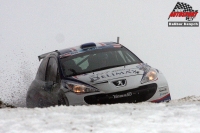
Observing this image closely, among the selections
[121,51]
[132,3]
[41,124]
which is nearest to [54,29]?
[132,3]

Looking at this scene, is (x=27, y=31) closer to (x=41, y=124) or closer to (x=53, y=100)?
(x=53, y=100)

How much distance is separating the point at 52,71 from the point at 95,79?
1.38 m

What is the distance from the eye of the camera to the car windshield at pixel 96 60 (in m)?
8.52

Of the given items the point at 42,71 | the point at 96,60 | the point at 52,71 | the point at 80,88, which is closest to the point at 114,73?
the point at 80,88

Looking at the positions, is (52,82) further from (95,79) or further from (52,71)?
(95,79)

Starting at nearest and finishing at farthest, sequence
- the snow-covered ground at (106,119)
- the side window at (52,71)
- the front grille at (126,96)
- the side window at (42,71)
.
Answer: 1. the snow-covered ground at (106,119)
2. the front grille at (126,96)
3. the side window at (52,71)
4. the side window at (42,71)

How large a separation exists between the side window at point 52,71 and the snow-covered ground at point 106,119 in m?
2.52

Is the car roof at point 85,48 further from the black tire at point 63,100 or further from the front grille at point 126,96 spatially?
the front grille at point 126,96

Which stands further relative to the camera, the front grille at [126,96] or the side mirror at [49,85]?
the side mirror at [49,85]

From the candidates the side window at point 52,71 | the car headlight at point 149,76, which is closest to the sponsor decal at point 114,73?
the car headlight at point 149,76

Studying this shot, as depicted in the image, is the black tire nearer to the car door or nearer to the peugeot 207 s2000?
the peugeot 207 s2000

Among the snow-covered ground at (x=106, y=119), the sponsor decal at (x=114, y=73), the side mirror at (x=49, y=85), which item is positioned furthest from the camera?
the side mirror at (x=49, y=85)

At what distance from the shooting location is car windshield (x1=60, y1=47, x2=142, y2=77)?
8523 millimetres

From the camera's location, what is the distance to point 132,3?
48750mm
